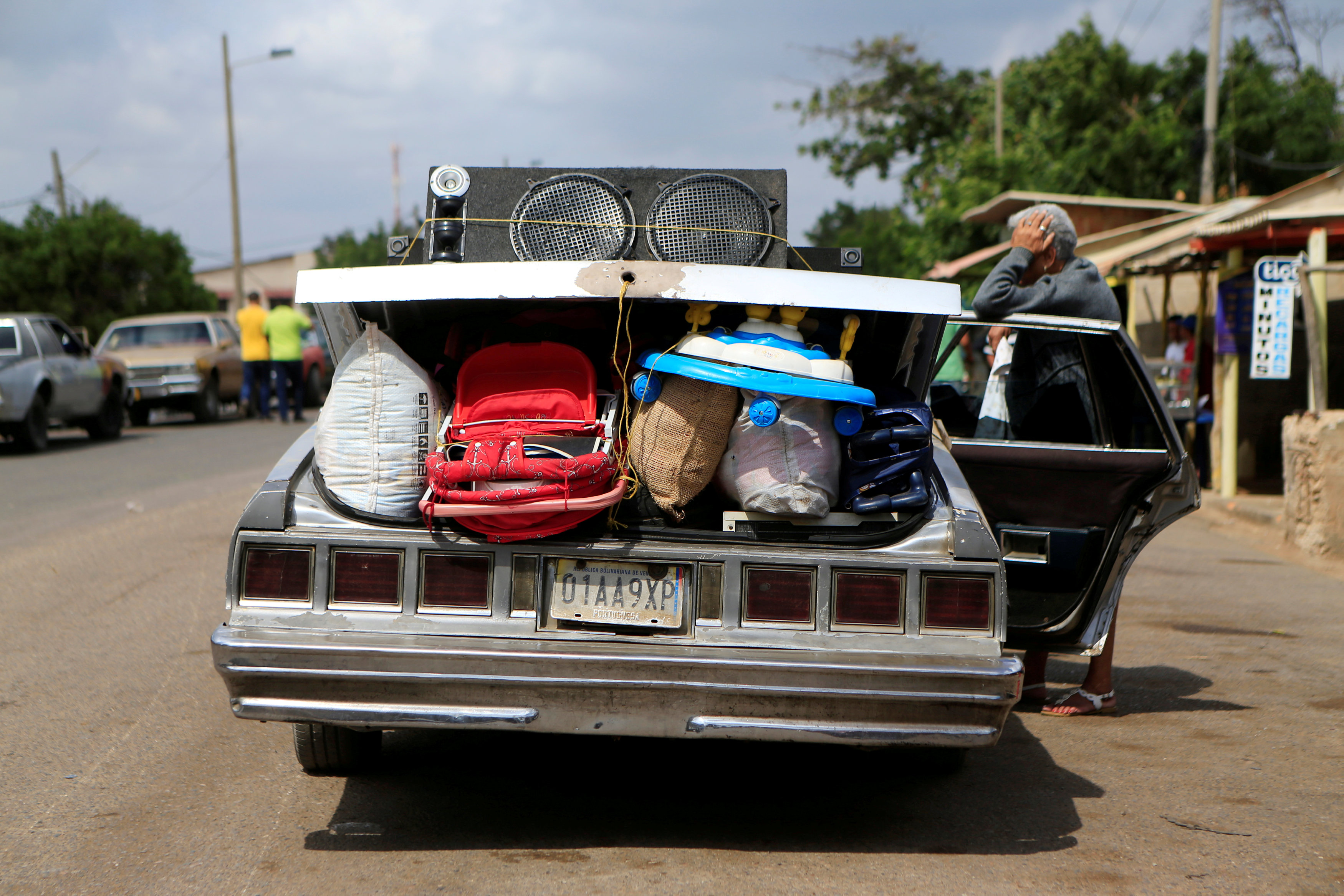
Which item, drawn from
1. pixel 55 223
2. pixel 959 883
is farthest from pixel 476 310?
pixel 55 223

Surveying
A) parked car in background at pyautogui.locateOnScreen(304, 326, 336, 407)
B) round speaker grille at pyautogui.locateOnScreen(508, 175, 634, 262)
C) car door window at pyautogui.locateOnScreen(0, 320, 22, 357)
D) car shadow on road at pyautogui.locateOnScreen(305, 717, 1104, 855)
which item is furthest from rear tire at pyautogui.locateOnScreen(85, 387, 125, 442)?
car shadow on road at pyautogui.locateOnScreen(305, 717, 1104, 855)

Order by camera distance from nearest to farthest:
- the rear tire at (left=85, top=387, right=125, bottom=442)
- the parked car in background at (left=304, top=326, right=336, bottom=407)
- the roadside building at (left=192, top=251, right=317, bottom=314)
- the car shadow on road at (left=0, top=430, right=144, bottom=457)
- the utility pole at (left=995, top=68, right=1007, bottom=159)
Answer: the car shadow on road at (left=0, top=430, right=144, bottom=457) → the rear tire at (left=85, top=387, right=125, bottom=442) → the parked car in background at (left=304, top=326, right=336, bottom=407) → the utility pole at (left=995, top=68, right=1007, bottom=159) → the roadside building at (left=192, top=251, right=317, bottom=314)

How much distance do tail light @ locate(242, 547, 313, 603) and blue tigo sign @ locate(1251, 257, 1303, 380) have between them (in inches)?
360

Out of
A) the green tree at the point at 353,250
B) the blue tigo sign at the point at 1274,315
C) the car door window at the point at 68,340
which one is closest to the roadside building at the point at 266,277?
the green tree at the point at 353,250

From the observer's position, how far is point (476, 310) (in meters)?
4.07

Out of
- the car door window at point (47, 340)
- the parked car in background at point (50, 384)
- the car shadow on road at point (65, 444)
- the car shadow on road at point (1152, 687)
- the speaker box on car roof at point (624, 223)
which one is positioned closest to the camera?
the speaker box on car roof at point (624, 223)

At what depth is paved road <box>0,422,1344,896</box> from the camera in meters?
3.29

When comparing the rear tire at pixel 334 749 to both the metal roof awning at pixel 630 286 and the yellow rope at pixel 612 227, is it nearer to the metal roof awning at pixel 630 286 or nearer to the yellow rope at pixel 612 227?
the metal roof awning at pixel 630 286

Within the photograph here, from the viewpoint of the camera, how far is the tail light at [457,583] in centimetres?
337

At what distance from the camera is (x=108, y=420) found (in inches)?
693

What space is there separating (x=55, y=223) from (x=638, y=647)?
35.1 m

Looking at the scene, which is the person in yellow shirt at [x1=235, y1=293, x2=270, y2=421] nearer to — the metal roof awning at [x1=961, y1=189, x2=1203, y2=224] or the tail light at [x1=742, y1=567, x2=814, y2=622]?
the metal roof awning at [x1=961, y1=189, x2=1203, y2=224]

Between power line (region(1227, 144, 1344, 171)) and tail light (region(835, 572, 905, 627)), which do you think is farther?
power line (region(1227, 144, 1344, 171))

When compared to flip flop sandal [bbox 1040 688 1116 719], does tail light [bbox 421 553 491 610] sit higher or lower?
higher
